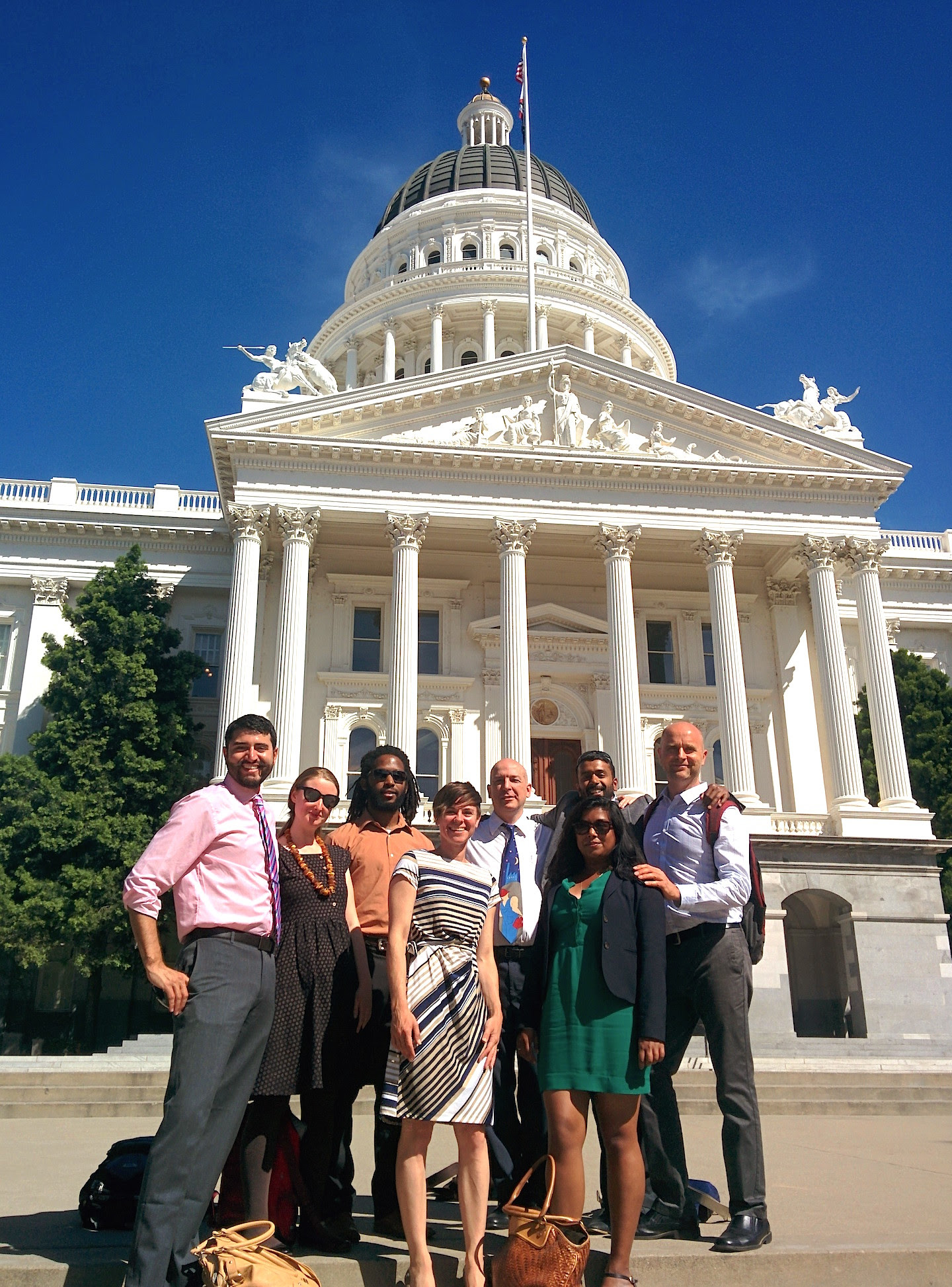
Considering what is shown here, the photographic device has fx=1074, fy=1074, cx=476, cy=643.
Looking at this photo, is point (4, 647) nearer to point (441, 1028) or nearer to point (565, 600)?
point (565, 600)

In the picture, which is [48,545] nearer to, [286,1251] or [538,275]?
[538,275]

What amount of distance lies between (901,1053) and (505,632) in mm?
13127

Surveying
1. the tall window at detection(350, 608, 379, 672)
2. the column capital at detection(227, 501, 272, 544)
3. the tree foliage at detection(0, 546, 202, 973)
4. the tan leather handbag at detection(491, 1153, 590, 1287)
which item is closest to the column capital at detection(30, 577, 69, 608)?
the tree foliage at detection(0, 546, 202, 973)

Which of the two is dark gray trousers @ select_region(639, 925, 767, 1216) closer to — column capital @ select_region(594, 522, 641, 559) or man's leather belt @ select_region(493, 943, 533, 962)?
man's leather belt @ select_region(493, 943, 533, 962)

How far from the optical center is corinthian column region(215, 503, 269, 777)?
83.8ft

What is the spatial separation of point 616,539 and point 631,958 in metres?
24.1

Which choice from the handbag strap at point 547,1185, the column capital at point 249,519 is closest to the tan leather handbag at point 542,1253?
the handbag strap at point 547,1185

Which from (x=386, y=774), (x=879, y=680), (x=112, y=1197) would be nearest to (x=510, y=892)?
(x=386, y=774)

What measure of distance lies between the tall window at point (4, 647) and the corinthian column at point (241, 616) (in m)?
9.02

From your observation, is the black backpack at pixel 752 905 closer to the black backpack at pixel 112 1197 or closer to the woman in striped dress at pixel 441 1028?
the woman in striped dress at pixel 441 1028

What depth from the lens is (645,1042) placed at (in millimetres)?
5113

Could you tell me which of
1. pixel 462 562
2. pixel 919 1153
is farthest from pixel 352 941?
pixel 462 562

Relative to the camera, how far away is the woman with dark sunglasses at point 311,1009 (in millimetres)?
5367

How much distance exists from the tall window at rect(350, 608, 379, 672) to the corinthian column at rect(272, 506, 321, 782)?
134 inches
